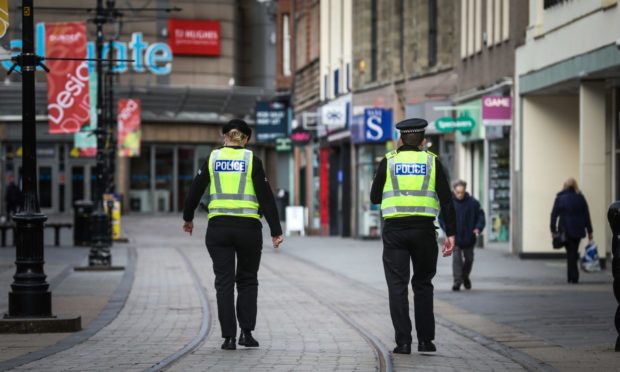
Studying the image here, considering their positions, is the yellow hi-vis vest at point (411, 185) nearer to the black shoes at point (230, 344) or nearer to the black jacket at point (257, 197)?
the black jacket at point (257, 197)

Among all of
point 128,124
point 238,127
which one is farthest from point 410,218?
point 128,124

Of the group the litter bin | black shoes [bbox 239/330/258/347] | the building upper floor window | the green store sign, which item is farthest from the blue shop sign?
black shoes [bbox 239/330/258/347]

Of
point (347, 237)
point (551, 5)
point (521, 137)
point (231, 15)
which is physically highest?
point (231, 15)

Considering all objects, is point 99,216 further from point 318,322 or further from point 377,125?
point 377,125

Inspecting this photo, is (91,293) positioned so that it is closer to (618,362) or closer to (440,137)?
(618,362)

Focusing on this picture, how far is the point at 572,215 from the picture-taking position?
74.9ft


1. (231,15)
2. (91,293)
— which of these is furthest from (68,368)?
(231,15)

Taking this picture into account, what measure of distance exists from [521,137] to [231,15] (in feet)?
156

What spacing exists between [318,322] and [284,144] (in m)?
42.7

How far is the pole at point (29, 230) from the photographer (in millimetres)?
14125

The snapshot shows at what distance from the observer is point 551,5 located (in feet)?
95.0

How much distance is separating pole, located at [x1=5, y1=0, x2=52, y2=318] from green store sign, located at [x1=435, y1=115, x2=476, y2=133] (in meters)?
21.8

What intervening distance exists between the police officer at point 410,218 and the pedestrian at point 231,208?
0.96 meters

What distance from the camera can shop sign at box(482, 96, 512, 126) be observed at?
1275 inches
